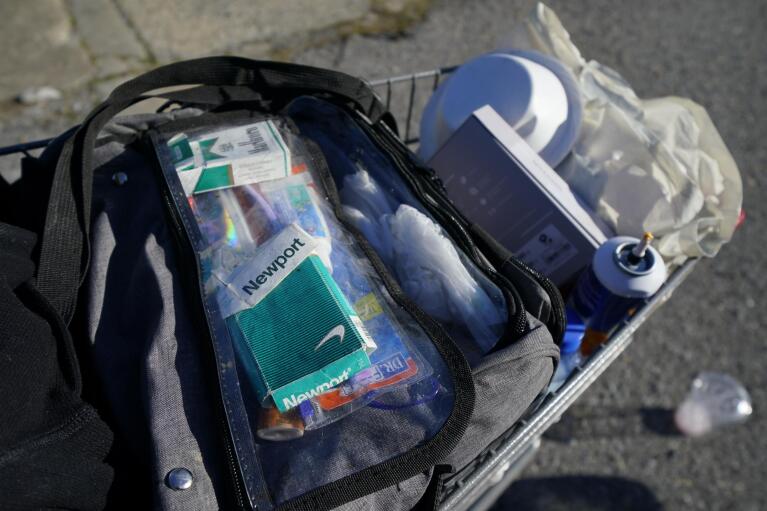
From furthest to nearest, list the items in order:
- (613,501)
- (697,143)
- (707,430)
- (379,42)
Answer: (379,42) < (707,430) < (613,501) < (697,143)

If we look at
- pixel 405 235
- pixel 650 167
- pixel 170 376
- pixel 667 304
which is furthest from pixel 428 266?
pixel 667 304

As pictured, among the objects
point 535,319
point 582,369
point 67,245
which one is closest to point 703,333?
point 582,369

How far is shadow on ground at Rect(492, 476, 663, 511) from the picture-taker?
166 cm

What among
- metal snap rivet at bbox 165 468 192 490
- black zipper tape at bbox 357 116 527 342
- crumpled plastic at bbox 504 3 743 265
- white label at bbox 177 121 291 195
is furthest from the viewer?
crumpled plastic at bbox 504 3 743 265

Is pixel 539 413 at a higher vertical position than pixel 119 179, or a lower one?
lower

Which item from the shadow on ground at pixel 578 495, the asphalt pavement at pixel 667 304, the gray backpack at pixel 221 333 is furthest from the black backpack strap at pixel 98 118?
the shadow on ground at pixel 578 495

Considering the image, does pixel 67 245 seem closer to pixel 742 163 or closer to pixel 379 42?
pixel 379 42

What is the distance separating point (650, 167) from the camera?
4.03 feet

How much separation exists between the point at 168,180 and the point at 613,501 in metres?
1.44

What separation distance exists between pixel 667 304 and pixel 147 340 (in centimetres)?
174

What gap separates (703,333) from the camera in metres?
2.01

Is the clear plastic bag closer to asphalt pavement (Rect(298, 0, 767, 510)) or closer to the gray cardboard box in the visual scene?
the gray cardboard box

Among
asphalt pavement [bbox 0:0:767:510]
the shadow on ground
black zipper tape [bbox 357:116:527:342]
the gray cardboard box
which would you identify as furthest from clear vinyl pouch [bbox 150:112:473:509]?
the shadow on ground

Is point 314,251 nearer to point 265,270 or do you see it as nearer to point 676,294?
point 265,270
